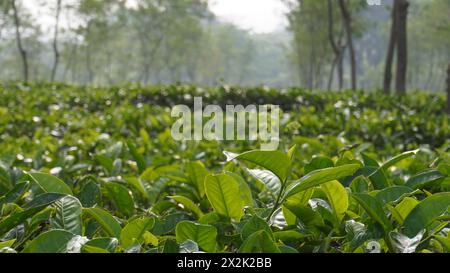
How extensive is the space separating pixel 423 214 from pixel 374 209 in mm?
98

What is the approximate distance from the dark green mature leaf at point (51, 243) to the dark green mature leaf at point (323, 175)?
44 centimetres

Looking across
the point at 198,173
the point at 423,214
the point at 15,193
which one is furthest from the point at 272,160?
the point at 15,193

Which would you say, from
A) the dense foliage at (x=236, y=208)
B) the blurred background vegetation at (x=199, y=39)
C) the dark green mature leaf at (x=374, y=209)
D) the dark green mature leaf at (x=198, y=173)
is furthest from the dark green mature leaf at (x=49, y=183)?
the blurred background vegetation at (x=199, y=39)

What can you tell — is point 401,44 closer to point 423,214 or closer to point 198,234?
point 423,214

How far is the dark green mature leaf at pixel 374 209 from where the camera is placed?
1.05 metres

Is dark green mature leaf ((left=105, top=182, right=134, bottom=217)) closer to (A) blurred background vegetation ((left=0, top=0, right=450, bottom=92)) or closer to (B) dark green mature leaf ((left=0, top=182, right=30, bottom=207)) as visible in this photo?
(B) dark green mature leaf ((left=0, top=182, right=30, bottom=207))

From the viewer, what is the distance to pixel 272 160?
1.06 metres

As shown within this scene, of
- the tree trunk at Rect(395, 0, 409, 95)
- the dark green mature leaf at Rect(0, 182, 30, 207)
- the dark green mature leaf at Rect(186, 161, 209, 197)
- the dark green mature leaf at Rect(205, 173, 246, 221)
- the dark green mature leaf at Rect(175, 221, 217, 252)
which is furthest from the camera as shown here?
the tree trunk at Rect(395, 0, 409, 95)

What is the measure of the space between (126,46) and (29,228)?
70.4 m

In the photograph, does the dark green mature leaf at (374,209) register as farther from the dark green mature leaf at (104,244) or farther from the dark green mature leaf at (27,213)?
the dark green mature leaf at (27,213)

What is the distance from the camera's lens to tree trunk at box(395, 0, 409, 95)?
9297 mm

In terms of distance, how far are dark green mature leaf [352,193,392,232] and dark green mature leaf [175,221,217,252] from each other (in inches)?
11.9

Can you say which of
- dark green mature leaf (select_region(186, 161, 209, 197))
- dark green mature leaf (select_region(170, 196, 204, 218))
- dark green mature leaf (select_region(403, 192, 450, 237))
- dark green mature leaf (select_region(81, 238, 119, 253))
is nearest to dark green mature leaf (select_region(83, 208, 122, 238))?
dark green mature leaf (select_region(81, 238, 119, 253))
